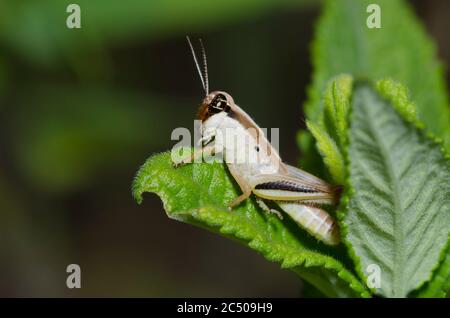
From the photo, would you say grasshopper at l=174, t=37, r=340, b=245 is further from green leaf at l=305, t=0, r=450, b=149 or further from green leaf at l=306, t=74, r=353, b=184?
green leaf at l=305, t=0, r=450, b=149

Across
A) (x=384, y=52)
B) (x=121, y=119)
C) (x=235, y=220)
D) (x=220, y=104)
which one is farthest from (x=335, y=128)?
(x=121, y=119)

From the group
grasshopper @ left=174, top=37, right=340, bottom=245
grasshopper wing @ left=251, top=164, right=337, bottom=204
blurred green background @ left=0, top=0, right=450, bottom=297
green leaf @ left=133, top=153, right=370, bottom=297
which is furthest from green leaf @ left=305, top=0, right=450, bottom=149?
blurred green background @ left=0, top=0, right=450, bottom=297

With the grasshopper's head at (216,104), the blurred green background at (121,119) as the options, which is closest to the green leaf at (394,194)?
the grasshopper's head at (216,104)

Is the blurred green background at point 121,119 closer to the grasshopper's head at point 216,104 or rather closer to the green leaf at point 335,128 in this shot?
the grasshopper's head at point 216,104

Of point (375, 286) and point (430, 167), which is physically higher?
point (430, 167)
